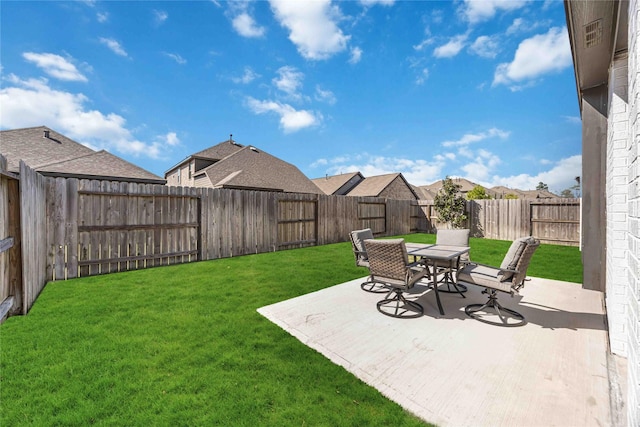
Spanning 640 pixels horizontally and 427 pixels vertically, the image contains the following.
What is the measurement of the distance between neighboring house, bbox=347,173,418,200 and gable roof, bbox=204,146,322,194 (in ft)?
22.7

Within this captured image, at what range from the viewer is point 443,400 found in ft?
6.57

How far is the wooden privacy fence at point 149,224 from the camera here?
136 inches

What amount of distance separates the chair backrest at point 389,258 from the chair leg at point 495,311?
3.83 feet

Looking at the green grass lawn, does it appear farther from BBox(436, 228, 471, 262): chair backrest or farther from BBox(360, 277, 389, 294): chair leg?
BBox(436, 228, 471, 262): chair backrest

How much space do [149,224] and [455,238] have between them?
713 cm

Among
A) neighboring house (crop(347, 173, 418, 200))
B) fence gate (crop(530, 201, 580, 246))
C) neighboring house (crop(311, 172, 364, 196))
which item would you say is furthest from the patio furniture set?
neighboring house (crop(311, 172, 364, 196))

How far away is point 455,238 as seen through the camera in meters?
5.27

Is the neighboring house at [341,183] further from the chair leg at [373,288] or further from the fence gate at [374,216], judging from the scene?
the chair leg at [373,288]

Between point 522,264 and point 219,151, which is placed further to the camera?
point 219,151

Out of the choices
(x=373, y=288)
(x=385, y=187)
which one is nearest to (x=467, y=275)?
(x=373, y=288)

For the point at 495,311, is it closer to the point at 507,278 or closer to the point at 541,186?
the point at 507,278

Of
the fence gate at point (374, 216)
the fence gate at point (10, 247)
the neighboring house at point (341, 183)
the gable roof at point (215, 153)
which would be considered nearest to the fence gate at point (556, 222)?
the fence gate at point (374, 216)

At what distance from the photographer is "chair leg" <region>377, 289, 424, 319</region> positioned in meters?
3.64

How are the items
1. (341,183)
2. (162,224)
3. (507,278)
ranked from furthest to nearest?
(341,183) < (162,224) < (507,278)
